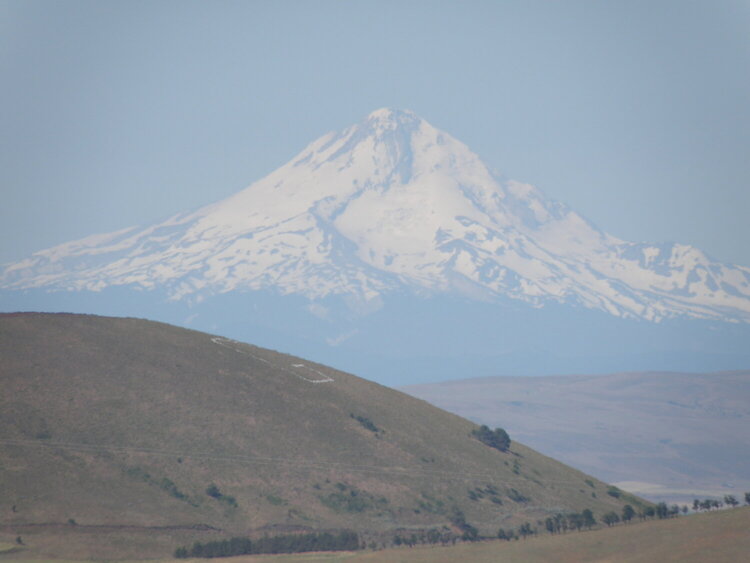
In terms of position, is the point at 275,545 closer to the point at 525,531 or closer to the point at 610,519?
the point at 525,531

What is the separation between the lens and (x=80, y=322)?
547ft

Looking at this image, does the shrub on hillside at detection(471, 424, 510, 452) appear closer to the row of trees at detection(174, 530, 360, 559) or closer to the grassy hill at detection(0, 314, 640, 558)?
the grassy hill at detection(0, 314, 640, 558)

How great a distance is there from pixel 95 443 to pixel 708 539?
71244 millimetres

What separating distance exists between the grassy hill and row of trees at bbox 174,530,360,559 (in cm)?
307

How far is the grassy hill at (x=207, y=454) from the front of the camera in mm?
121188

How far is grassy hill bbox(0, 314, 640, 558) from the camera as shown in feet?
398

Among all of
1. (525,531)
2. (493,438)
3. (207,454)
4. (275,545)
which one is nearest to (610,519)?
(525,531)

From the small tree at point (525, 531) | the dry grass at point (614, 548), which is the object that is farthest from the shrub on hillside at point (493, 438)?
the dry grass at point (614, 548)

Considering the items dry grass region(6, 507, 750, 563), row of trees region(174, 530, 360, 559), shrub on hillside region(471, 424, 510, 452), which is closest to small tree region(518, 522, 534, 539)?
dry grass region(6, 507, 750, 563)

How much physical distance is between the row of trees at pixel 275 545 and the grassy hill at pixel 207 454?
10.1ft

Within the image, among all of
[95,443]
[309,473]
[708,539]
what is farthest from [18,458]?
[708,539]

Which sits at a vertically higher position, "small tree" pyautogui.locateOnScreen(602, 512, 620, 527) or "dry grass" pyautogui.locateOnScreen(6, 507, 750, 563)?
"small tree" pyautogui.locateOnScreen(602, 512, 620, 527)

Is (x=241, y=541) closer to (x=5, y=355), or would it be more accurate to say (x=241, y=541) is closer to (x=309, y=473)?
(x=309, y=473)

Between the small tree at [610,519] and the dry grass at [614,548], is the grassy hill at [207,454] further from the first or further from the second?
the dry grass at [614,548]
